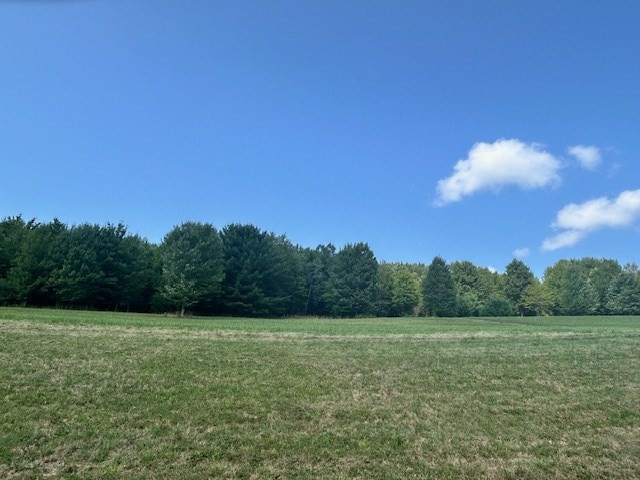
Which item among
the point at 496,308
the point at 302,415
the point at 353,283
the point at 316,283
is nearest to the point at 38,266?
the point at 316,283

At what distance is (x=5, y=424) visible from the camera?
588 centimetres

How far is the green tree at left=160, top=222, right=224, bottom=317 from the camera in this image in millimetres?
45875

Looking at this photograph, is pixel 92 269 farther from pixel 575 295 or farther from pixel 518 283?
pixel 575 295

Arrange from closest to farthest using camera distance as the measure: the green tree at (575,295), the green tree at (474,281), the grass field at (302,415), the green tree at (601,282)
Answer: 1. the grass field at (302,415)
2. the green tree at (575,295)
3. the green tree at (601,282)
4. the green tree at (474,281)

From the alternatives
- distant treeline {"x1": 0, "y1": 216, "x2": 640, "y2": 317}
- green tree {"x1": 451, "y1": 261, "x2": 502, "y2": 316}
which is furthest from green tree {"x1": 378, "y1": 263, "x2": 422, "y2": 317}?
green tree {"x1": 451, "y1": 261, "x2": 502, "y2": 316}

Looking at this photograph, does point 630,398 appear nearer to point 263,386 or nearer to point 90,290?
point 263,386

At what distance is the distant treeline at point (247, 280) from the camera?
148ft

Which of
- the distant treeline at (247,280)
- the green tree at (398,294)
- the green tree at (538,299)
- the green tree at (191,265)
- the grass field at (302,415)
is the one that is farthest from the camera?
the green tree at (538,299)

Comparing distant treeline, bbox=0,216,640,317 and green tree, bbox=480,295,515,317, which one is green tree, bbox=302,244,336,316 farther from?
green tree, bbox=480,295,515,317

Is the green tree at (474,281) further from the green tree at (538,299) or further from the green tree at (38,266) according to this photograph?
the green tree at (38,266)

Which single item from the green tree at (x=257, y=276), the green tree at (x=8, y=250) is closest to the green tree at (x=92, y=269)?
→ the green tree at (x=8, y=250)

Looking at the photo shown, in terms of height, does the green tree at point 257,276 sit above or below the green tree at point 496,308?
above

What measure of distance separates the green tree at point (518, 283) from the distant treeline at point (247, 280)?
213 mm

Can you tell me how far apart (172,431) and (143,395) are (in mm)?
1816
